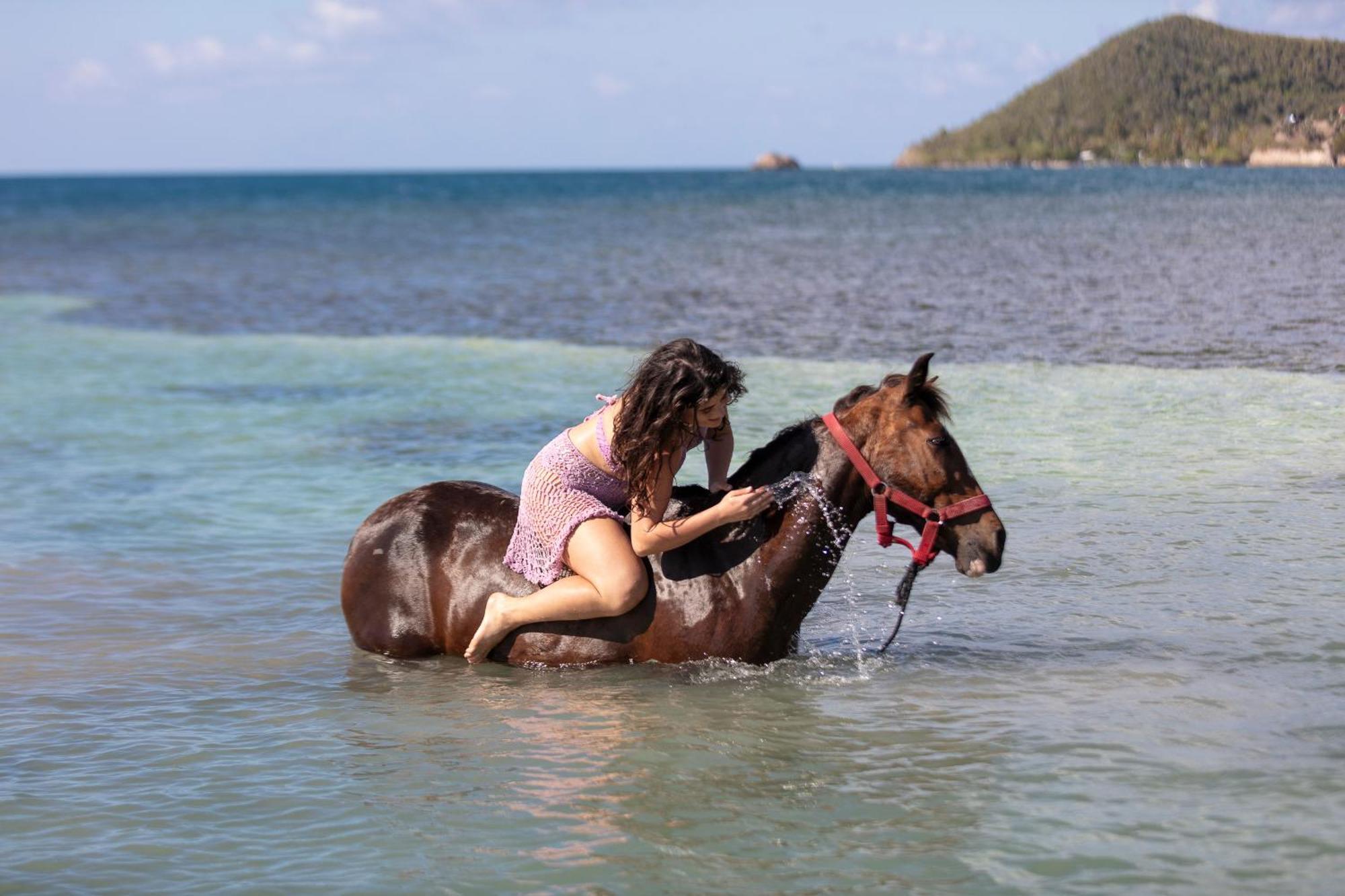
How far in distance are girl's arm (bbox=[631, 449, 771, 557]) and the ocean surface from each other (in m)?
0.70

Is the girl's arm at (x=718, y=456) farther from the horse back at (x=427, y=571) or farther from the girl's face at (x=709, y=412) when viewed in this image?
the horse back at (x=427, y=571)

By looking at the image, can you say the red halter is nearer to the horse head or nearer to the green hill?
the horse head

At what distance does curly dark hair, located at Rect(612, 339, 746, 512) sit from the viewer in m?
6.19

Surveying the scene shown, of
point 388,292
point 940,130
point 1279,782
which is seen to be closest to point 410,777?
point 1279,782

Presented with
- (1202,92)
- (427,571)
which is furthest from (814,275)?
(427,571)

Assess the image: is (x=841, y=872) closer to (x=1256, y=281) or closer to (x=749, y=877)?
(x=749, y=877)

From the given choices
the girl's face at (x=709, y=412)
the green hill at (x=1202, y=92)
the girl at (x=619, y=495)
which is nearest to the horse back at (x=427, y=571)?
the girl at (x=619, y=495)

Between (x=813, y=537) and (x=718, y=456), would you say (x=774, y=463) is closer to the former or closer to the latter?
(x=718, y=456)

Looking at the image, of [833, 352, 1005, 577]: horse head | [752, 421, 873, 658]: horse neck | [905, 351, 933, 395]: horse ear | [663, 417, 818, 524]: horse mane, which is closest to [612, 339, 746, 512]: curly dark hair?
[663, 417, 818, 524]: horse mane

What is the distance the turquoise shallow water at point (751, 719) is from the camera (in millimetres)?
4863

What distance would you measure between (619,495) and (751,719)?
1222 mm

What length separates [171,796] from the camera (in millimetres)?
5551

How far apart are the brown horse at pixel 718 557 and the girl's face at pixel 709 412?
12.9 inches

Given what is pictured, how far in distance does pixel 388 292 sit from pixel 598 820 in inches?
1115
